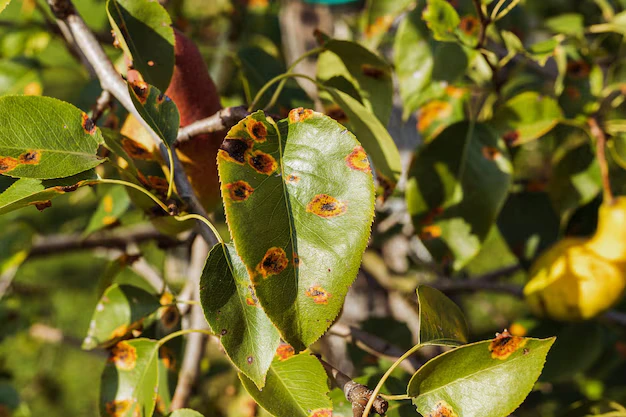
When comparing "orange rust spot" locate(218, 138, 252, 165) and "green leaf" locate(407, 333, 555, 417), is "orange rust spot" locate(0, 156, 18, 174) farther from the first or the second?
"green leaf" locate(407, 333, 555, 417)

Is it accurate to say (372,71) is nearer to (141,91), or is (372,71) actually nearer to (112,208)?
(141,91)

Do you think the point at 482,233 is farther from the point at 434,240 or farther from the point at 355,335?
the point at 355,335

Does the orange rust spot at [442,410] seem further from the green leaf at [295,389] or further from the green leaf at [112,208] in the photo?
the green leaf at [112,208]

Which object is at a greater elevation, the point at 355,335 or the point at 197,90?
the point at 197,90

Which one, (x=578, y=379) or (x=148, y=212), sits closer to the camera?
(x=148, y=212)

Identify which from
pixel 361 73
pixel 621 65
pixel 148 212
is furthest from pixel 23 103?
pixel 621 65

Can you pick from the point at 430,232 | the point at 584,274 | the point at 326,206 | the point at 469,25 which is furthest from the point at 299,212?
the point at 584,274
